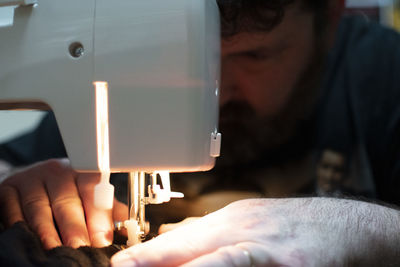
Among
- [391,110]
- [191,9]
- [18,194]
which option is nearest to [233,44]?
[191,9]

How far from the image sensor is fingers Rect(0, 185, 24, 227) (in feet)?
2.06

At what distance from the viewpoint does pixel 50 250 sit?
52 cm

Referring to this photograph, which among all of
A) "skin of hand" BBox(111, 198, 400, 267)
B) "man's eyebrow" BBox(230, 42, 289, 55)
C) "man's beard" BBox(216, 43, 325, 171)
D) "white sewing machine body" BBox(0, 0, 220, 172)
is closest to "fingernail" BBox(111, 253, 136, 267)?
"skin of hand" BBox(111, 198, 400, 267)

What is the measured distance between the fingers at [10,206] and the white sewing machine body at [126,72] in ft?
0.59

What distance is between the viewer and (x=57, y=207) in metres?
0.67

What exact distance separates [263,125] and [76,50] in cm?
101

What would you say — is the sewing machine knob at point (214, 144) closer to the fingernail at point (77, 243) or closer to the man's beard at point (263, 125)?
the fingernail at point (77, 243)

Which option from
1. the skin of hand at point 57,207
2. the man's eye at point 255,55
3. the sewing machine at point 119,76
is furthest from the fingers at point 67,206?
the man's eye at point 255,55

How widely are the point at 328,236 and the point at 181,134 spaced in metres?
0.26

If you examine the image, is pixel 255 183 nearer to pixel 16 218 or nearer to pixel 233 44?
pixel 233 44

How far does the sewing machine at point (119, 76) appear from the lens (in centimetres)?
50

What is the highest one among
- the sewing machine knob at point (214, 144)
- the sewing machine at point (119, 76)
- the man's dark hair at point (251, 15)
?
the man's dark hair at point (251, 15)

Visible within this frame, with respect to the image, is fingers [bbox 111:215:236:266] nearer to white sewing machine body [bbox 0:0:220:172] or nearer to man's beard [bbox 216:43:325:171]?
white sewing machine body [bbox 0:0:220:172]

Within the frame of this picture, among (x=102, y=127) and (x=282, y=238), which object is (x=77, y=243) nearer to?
(x=102, y=127)
